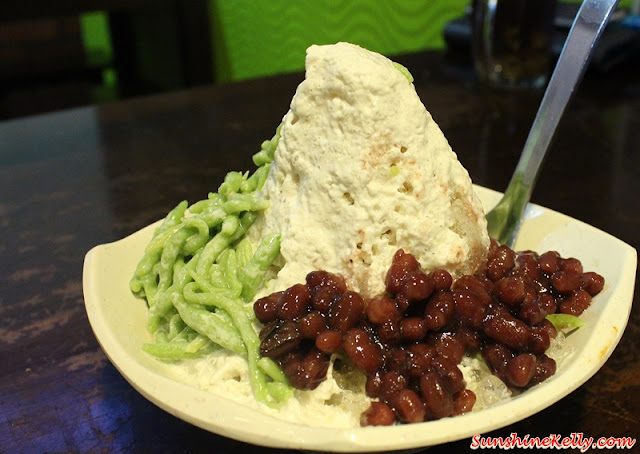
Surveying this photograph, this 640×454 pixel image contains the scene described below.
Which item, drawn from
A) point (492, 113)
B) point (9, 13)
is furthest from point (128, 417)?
point (9, 13)

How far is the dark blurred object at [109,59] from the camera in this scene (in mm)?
6395

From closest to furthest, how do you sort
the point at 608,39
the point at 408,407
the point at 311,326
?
1. the point at 408,407
2. the point at 311,326
3. the point at 608,39

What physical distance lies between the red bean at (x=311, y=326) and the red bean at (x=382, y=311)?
0.37 ft

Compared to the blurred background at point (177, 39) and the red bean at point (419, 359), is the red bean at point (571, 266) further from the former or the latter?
the blurred background at point (177, 39)

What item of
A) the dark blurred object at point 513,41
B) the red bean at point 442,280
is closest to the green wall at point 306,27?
the dark blurred object at point 513,41

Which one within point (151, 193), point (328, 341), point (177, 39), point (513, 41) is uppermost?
point (328, 341)

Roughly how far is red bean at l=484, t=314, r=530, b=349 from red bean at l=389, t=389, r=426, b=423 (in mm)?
262

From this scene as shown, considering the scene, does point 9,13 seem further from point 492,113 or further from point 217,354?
point 217,354

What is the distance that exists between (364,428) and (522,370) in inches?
16.8

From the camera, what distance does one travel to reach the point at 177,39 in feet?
21.1

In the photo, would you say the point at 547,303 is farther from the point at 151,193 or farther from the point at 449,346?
the point at 151,193

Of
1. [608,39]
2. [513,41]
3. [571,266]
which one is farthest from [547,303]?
[608,39]

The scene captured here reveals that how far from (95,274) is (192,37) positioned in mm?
4934

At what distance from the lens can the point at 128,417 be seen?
182 cm
